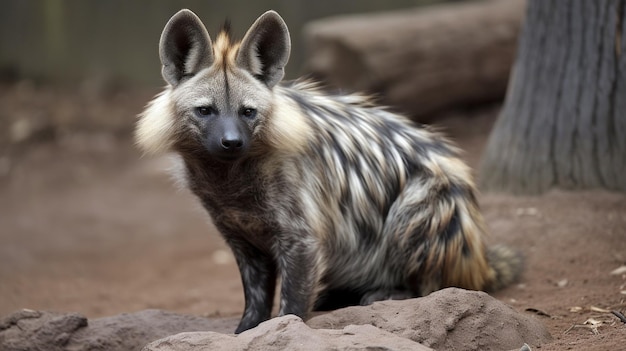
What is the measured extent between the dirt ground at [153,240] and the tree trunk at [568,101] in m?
0.21

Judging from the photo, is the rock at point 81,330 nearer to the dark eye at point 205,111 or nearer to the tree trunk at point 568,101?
the dark eye at point 205,111

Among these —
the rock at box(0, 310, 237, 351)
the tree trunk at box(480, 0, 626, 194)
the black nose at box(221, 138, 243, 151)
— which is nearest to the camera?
the black nose at box(221, 138, 243, 151)

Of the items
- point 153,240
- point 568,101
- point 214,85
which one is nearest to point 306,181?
point 214,85

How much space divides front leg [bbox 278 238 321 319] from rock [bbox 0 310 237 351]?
566 millimetres

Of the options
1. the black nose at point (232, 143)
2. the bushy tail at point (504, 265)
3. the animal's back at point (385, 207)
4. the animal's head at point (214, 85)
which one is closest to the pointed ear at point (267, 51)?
the animal's head at point (214, 85)

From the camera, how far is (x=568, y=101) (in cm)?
760

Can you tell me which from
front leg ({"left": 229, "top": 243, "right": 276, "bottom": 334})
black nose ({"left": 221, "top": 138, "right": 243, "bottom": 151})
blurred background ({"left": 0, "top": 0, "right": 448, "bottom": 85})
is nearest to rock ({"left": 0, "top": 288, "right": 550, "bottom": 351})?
front leg ({"left": 229, "top": 243, "right": 276, "bottom": 334})

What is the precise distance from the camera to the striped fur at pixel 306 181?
5371 millimetres

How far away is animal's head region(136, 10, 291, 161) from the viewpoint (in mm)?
5246

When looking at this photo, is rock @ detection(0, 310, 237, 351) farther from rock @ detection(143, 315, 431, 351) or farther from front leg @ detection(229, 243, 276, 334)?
rock @ detection(143, 315, 431, 351)

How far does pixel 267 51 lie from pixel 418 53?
6859 millimetres

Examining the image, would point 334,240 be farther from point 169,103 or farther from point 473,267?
point 169,103

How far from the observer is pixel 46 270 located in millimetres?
10625

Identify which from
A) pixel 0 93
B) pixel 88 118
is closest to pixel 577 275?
pixel 88 118
